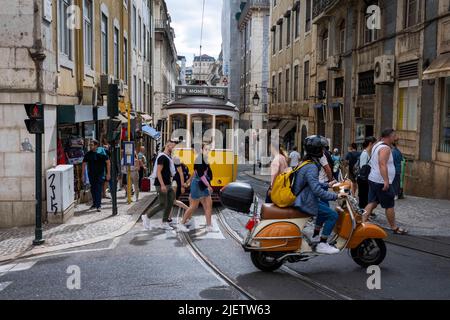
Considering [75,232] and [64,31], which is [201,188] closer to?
[75,232]

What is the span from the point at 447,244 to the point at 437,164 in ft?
21.1


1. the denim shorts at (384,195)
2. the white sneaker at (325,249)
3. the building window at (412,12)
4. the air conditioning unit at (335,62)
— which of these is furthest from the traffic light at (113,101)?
the air conditioning unit at (335,62)

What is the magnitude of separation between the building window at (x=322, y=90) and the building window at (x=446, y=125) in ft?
36.6

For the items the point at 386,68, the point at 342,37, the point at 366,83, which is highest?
the point at 342,37

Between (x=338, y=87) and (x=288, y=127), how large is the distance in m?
9.22

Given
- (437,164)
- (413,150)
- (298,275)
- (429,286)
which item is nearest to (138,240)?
(298,275)

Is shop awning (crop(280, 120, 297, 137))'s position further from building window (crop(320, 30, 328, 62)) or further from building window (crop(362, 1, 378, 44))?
building window (crop(362, 1, 378, 44))

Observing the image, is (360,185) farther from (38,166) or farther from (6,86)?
(6,86)

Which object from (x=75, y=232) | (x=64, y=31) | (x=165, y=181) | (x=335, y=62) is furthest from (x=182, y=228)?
(x=335, y=62)

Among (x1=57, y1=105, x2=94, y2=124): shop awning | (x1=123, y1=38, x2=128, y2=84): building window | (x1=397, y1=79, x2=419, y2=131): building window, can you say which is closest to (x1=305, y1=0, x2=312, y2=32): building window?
(x1=123, y1=38, x2=128, y2=84): building window

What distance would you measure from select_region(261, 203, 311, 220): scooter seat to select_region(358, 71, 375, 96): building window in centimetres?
1402

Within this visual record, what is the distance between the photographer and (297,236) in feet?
21.4

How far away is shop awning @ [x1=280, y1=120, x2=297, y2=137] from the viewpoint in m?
32.3
